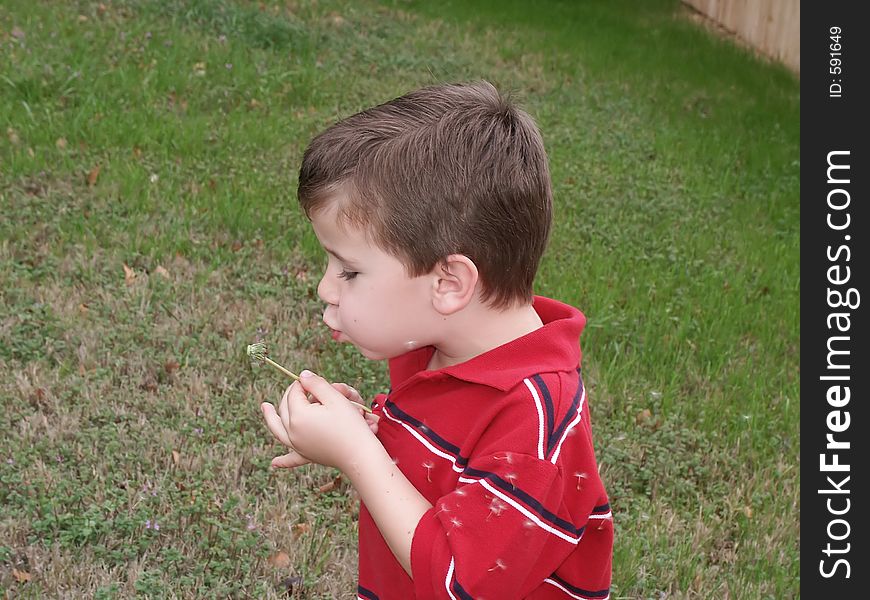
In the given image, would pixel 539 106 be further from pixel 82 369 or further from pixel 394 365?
pixel 394 365

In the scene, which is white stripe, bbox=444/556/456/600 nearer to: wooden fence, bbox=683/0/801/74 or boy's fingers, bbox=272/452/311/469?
boy's fingers, bbox=272/452/311/469

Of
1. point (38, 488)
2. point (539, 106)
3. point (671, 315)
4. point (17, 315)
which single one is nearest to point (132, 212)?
point (17, 315)

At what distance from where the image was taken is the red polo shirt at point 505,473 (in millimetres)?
1879

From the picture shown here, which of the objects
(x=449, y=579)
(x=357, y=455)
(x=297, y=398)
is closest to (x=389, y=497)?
(x=357, y=455)

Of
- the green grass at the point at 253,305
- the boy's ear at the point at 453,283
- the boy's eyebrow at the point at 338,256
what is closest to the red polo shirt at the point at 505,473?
the boy's ear at the point at 453,283

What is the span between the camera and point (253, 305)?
506 centimetres

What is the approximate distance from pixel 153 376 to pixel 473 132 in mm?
2712

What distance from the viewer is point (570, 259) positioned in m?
6.05

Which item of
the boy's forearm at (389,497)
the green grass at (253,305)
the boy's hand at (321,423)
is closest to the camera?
the boy's forearm at (389,497)

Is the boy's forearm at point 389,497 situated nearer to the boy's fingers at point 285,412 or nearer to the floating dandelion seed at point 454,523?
the floating dandelion seed at point 454,523

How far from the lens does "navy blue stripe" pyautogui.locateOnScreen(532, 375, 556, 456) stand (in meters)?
1.91

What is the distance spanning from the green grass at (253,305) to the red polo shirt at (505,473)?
1445mm

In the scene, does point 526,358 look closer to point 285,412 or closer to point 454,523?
point 454,523

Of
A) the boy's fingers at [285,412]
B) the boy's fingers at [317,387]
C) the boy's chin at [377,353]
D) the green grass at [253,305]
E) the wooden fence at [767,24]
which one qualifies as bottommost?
the green grass at [253,305]
